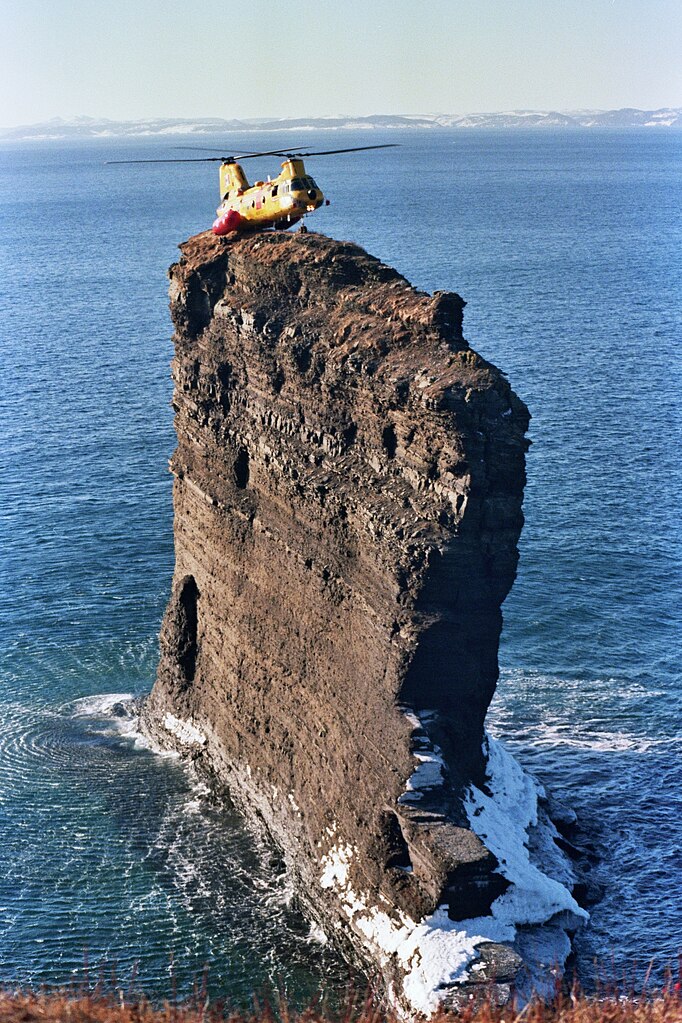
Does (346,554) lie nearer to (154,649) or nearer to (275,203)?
(275,203)

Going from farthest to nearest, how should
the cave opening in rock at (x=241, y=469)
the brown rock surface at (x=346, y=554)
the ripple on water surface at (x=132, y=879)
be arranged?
1. the cave opening in rock at (x=241, y=469)
2. the ripple on water surface at (x=132, y=879)
3. the brown rock surface at (x=346, y=554)

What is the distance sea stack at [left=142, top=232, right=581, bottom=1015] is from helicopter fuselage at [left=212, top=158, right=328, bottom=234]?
1.51 m

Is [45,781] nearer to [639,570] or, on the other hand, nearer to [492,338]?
[639,570]

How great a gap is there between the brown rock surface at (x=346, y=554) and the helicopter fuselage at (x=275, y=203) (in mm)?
1314

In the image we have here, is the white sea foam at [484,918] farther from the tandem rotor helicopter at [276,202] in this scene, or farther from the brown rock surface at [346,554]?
the tandem rotor helicopter at [276,202]

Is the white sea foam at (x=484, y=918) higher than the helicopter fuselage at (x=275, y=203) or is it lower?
lower

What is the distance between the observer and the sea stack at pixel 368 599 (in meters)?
35.8

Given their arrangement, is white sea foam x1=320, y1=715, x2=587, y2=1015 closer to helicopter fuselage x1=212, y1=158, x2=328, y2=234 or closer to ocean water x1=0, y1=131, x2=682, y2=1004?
ocean water x1=0, y1=131, x2=682, y2=1004

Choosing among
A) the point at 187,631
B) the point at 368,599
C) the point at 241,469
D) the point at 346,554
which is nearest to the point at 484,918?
the point at 368,599

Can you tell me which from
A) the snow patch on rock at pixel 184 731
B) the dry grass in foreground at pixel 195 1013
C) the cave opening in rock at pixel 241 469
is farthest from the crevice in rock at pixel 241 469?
the dry grass in foreground at pixel 195 1013

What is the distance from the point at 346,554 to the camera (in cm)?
4003

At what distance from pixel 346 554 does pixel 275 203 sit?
51.2 feet

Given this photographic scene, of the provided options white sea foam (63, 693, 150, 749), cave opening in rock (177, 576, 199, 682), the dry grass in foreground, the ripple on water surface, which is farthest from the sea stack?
the dry grass in foreground

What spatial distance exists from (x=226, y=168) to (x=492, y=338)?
55628mm
